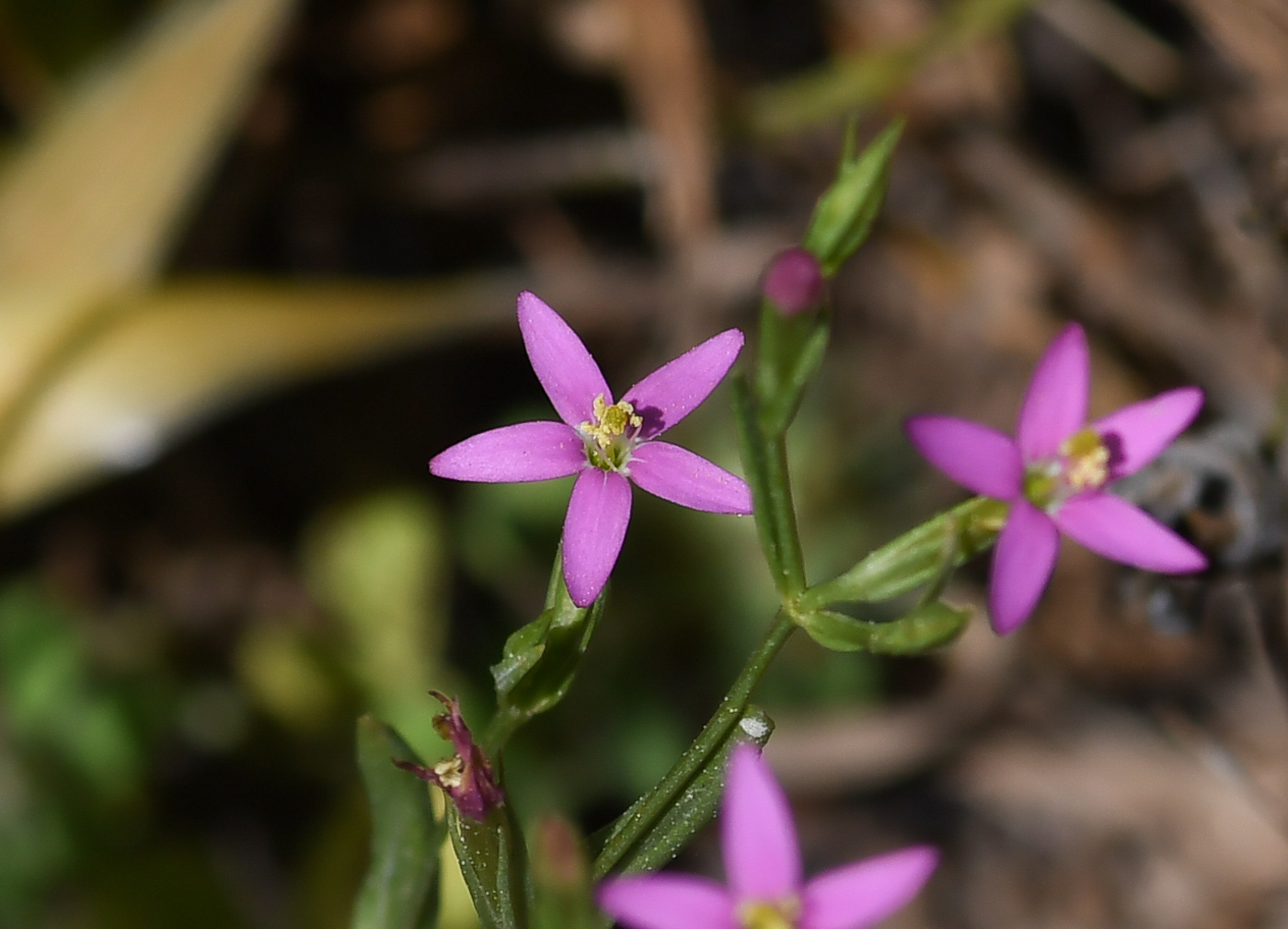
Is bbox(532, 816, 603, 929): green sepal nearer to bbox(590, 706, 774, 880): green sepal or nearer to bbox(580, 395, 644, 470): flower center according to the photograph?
bbox(590, 706, 774, 880): green sepal

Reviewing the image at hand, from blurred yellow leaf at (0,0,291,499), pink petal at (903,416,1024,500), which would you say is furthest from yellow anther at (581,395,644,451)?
blurred yellow leaf at (0,0,291,499)

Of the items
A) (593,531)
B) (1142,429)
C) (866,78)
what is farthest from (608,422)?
(866,78)

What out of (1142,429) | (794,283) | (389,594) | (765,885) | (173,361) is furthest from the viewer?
(389,594)

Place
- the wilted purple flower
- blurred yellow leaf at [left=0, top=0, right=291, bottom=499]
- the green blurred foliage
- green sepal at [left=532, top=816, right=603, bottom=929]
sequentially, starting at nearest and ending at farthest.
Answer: green sepal at [left=532, top=816, right=603, bottom=929], the wilted purple flower, blurred yellow leaf at [left=0, top=0, right=291, bottom=499], the green blurred foliage

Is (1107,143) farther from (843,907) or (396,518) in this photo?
(843,907)

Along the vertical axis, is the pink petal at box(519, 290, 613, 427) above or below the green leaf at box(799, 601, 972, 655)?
above

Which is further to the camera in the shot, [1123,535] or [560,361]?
[560,361]

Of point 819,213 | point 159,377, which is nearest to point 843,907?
point 819,213

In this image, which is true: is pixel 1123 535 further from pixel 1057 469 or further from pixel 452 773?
pixel 452 773
